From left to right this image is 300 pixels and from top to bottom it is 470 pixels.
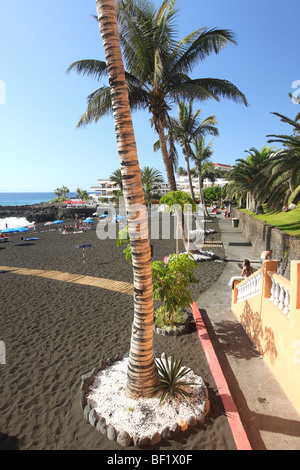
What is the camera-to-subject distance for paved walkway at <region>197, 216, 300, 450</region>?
163 inches

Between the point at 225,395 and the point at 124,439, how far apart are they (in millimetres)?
2024

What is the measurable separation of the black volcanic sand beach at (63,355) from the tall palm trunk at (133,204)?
1040 millimetres

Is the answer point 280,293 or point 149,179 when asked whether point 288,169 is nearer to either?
point 280,293

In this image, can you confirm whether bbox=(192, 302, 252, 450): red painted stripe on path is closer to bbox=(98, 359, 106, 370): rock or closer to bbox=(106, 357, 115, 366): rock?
bbox=(106, 357, 115, 366): rock

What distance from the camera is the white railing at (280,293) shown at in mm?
4906

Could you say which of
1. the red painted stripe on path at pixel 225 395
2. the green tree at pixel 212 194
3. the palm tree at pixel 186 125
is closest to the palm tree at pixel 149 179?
the green tree at pixel 212 194

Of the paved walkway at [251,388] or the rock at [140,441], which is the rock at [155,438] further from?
the paved walkway at [251,388]

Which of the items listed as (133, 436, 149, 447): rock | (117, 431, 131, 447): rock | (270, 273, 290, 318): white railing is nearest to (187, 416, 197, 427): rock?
(133, 436, 149, 447): rock

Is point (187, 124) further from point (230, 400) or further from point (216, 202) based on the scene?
point (216, 202)

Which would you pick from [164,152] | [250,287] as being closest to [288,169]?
[164,152]

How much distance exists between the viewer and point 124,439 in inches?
157

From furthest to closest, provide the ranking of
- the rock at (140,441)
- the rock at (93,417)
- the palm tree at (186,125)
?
the palm tree at (186,125), the rock at (93,417), the rock at (140,441)

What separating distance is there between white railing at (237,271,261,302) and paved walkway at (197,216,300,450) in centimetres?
97

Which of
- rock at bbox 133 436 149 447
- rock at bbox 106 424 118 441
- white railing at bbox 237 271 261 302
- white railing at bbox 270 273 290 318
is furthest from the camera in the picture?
white railing at bbox 237 271 261 302
